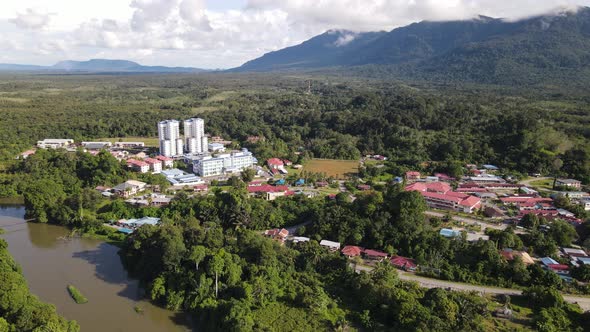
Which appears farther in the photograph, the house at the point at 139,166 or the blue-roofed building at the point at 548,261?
the house at the point at 139,166

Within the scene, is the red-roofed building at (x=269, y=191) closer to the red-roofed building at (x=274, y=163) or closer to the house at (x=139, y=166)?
the red-roofed building at (x=274, y=163)

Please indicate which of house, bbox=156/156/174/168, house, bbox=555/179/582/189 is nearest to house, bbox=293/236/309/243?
house, bbox=156/156/174/168

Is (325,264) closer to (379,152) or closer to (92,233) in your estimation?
(92,233)

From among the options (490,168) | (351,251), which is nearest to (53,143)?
(351,251)

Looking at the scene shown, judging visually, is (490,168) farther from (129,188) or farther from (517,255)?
(129,188)

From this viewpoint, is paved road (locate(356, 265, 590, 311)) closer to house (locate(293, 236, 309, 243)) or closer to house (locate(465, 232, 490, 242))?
house (locate(465, 232, 490, 242))

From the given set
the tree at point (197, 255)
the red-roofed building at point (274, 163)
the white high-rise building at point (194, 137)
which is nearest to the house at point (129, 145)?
the white high-rise building at point (194, 137)

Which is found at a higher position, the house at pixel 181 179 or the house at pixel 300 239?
the house at pixel 181 179
